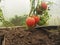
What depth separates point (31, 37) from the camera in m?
0.98

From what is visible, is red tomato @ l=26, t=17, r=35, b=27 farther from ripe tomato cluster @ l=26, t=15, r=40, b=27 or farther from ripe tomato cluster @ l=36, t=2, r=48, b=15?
ripe tomato cluster @ l=36, t=2, r=48, b=15

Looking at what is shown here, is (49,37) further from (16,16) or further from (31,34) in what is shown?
(16,16)

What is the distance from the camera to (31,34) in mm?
1019

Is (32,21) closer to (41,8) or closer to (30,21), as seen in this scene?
(30,21)

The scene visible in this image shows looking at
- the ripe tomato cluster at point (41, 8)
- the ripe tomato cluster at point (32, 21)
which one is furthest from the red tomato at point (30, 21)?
the ripe tomato cluster at point (41, 8)

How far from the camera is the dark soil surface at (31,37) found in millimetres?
935

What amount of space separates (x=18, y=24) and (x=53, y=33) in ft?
1.00

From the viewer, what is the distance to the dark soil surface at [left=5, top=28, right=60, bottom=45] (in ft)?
3.07

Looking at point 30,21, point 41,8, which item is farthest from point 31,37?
point 41,8

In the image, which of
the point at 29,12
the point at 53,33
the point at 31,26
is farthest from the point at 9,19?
the point at 53,33

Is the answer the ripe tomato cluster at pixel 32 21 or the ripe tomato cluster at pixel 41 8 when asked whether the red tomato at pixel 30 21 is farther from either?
the ripe tomato cluster at pixel 41 8

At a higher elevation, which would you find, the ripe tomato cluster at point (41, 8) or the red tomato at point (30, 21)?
the ripe tomato cluster at point (41, 8)

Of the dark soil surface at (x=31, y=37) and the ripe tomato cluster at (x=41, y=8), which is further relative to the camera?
the ripe tomato cluster at (x=41, y=8)

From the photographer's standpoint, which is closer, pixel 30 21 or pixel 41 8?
pixel 30 21
